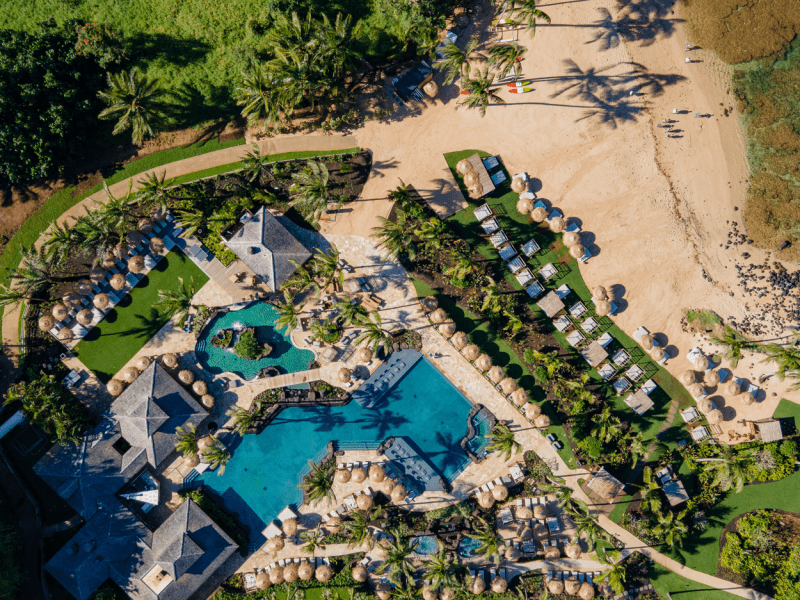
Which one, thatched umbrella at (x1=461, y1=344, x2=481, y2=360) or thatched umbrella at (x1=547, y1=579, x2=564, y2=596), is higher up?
thatched umbrella at (x1=461, y1=344, x2=481, y2=360)

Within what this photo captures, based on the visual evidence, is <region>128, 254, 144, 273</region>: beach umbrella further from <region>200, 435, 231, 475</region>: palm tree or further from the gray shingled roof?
<region>200, 435, 231, 475</region>: palm tree

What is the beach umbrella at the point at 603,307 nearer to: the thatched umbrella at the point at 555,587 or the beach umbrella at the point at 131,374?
the thatched umbrella at the point at 555,587

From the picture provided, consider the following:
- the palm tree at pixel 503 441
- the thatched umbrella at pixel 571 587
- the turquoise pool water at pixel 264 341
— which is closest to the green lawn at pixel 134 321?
the turquoise pool water at pixel 264 341

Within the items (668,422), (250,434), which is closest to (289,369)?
(250,434)

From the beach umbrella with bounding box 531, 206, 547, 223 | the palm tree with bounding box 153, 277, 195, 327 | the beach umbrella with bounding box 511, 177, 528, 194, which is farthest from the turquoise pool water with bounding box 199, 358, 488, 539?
the beach umbrella with bounding box 511, 177, 528, 194

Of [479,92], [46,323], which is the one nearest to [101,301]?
[46,323]

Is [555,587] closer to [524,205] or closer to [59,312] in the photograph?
[524,205]
